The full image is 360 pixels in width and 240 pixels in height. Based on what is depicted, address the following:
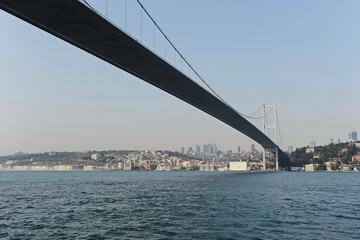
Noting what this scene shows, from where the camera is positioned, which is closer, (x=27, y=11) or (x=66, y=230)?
(x=66, y=230)

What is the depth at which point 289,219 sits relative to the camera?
16.5m

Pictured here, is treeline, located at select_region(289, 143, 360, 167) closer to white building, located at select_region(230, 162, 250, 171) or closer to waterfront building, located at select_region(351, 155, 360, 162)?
waterfront building, located at select_region(351, 155, 360, 162)

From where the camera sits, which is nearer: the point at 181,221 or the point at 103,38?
the point at 181,221

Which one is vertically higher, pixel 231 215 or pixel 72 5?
pixel 72 5

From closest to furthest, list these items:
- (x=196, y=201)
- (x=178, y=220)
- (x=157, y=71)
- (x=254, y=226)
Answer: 1. (x=254, y=226)
2. (x=178, y=220)
3. (x=196, y=201)
4. (x=157, y=71)

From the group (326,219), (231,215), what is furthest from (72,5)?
(326,219)

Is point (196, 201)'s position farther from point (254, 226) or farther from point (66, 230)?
point (66, 230)

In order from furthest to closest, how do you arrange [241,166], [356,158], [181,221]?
1. [241,166]
2. [356,158]
3. [181,221]

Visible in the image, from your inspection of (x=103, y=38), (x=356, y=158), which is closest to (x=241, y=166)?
(x=356, y=158)

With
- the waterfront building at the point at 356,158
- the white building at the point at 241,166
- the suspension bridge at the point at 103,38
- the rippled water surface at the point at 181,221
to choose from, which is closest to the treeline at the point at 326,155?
the waterfront building at the point at 356,158

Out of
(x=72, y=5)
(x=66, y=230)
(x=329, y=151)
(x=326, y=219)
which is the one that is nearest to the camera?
(x=66, y=230)

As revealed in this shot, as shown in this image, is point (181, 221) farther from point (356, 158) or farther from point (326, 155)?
point (326, 155)

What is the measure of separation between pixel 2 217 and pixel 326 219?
1627cm

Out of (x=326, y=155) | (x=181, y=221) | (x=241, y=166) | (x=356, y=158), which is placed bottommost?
(x=241, y=166)
